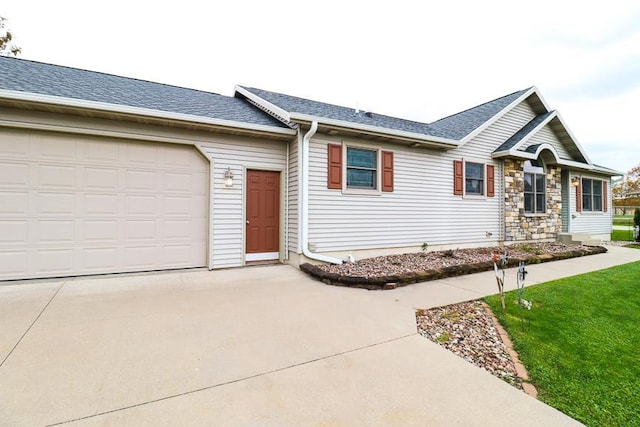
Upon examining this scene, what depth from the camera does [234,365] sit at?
7.76ft

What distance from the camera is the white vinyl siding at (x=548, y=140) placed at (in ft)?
31.3

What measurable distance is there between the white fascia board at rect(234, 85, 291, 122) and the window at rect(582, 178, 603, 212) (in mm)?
12907

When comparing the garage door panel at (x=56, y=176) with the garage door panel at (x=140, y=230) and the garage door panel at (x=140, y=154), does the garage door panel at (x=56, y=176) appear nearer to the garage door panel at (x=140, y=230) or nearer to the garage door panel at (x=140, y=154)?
the garage door panel at (x=140, y=154)

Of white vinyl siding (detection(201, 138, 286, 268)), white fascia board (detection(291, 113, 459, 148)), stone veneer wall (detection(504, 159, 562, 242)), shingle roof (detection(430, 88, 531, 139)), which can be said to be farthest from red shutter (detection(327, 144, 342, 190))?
stone veneer wall (detection(504, 159, 562, 242))

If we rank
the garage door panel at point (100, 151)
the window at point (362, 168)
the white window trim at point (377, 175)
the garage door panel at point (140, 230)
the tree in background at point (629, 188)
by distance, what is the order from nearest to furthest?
1. the garage door panel at point (100, 151)
2. the garage door panel at point (140, 230)
3. the white window trim at point (377, 175)
4. the window at point (362, 168)
5. the tree in background at point (629, 188)

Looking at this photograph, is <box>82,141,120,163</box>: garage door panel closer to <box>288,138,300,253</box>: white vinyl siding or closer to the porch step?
<box>288,138,300,253</box>: white vinyl siding

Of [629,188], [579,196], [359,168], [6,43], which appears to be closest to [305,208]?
[359,168]

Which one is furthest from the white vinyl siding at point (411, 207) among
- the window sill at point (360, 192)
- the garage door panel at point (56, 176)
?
the garage door panel at point (56, 176)

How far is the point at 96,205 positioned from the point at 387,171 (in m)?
6.14

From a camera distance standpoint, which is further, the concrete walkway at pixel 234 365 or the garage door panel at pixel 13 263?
the garage door panel at pixel 13 263

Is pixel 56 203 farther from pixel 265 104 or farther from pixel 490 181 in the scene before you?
pixel 490 181

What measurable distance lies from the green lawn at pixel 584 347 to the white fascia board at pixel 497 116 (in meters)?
4.69

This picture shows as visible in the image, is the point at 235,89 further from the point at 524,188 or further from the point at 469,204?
the point at 524,188

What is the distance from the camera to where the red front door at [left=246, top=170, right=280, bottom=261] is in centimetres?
628
